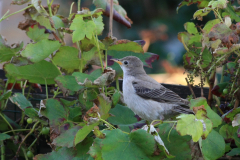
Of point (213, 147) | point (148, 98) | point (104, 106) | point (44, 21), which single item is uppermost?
point (44, 21)

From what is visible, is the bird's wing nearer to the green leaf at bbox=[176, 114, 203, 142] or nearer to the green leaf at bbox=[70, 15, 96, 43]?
the green leaf at bbox=[70, 15, 96, 43]

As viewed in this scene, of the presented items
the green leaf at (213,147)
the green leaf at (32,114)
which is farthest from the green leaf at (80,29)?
the green leaf at (213,147)

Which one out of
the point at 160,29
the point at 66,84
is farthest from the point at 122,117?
the point at 160,29

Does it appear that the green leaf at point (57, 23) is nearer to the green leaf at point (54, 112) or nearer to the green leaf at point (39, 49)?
the green leaf at point (39, 49)

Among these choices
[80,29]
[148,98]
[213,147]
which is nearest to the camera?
[213,147]

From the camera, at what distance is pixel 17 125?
65.0 inches

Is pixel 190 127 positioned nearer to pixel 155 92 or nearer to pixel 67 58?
pixel 67 58

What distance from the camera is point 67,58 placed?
1.38 m

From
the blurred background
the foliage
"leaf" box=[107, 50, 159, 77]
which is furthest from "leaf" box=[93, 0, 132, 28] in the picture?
the blurred background

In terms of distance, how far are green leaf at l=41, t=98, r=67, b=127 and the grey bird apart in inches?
16.2

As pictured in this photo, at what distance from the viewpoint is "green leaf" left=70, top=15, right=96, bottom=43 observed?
118cm

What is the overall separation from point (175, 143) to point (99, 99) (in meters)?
0.32

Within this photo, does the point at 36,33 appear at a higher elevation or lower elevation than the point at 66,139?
higher

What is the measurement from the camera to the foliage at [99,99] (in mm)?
931
